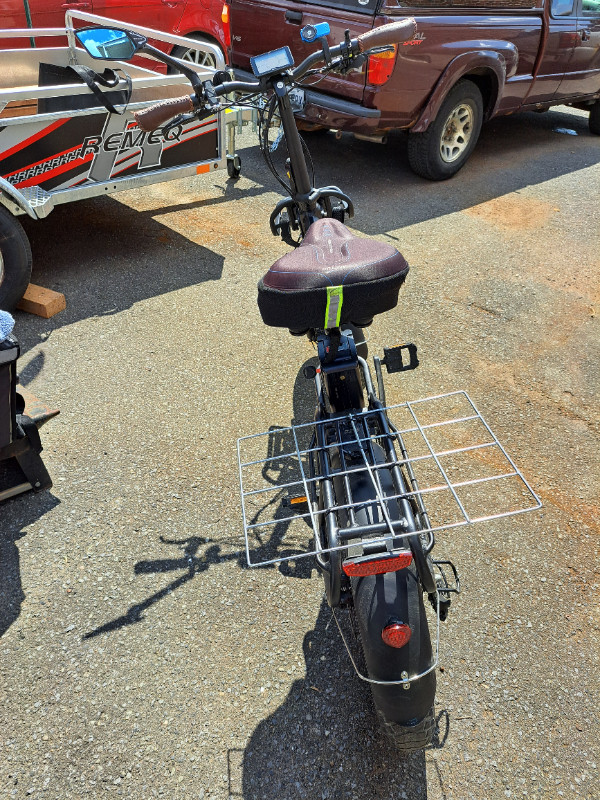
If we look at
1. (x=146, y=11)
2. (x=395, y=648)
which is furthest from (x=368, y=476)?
(x=146, y=11)

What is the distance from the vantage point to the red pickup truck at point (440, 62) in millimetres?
5680

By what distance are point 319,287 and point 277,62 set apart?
137 cm

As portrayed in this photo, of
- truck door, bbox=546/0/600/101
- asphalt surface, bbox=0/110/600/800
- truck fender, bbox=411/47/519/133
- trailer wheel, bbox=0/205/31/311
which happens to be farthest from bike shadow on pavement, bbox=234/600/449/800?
truck door, bbox=546/0/600/101

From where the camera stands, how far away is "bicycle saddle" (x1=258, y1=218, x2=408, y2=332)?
1.98m

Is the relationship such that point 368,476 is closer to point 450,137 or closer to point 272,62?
point 272,62

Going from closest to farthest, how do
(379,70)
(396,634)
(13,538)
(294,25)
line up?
(396,634) → (13,538) → (379,70) → (294,25)

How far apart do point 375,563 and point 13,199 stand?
3746mm

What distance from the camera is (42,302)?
14.7ft

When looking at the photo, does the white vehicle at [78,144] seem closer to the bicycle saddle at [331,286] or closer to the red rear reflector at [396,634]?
the bicycle saddle at [331,286]

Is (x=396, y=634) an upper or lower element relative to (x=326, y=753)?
upper

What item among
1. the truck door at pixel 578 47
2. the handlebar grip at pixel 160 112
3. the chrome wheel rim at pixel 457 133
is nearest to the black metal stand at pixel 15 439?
the handlebar grip at pixel 160 112

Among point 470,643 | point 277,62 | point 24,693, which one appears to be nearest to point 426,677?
point 470,643

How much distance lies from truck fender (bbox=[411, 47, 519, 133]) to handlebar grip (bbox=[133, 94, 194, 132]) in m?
3.85

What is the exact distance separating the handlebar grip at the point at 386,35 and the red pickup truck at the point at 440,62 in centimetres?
227
